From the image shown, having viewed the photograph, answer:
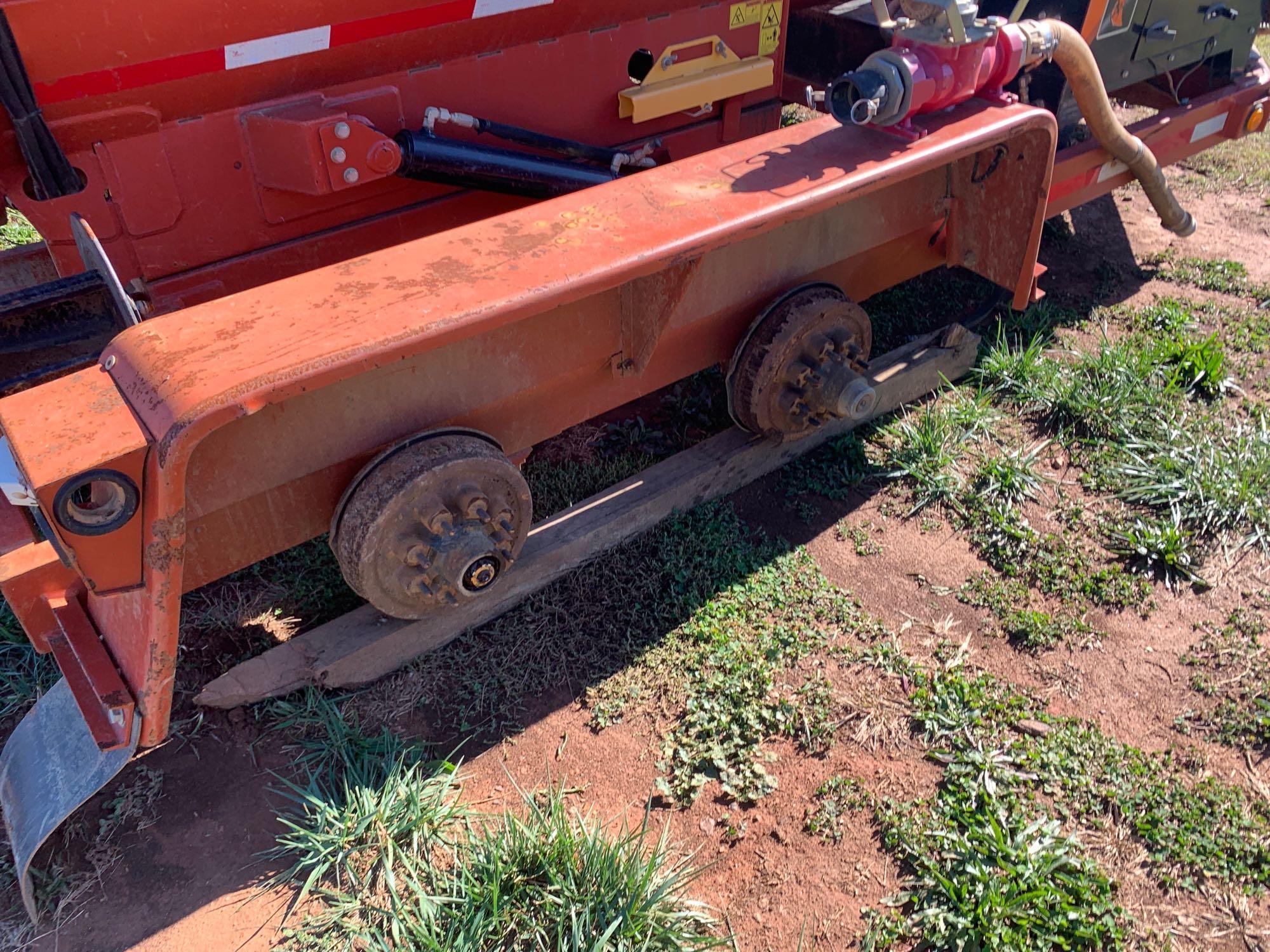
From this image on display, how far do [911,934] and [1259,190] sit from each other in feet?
17.0

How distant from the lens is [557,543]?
299 centimetres

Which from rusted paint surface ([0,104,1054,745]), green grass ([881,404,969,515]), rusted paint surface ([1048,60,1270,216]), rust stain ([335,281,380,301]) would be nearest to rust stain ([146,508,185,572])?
rusted paint surface ([0,104,1054,745])

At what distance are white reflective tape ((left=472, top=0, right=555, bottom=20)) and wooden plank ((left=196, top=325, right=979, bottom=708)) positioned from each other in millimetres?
1490

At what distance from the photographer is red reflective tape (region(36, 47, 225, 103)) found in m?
2.25

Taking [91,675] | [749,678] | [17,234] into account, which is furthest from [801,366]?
[17,234]

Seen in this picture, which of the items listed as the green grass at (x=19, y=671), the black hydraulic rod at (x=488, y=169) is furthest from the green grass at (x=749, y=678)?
the green grass at (x=19, y=671)

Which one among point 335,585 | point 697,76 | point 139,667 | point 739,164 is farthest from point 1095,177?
point 139,667

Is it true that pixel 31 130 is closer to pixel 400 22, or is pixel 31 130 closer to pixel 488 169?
pixel 400 22

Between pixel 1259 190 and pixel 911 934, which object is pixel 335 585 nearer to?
pixel 911 934

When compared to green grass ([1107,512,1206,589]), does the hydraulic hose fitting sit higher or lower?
higher

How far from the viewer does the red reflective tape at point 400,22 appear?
8.39 feet

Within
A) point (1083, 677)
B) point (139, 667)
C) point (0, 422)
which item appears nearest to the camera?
point (0, 422)

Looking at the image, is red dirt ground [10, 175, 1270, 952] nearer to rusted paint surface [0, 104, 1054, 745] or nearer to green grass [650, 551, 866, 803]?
green grass [650, 551, 866, 803]

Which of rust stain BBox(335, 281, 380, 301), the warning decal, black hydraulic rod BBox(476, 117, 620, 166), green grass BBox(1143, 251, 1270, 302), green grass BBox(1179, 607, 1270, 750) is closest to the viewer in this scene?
rust stain BBox(335, 281, 380, 301)
